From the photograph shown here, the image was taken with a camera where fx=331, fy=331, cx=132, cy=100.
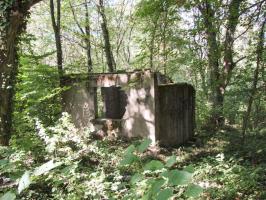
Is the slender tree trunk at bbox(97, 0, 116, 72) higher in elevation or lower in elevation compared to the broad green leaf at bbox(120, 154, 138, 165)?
higher

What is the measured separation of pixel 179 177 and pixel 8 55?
708 cm

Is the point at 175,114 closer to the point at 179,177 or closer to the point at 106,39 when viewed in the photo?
the point at 106,39

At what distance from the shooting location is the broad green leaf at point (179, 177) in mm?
1168

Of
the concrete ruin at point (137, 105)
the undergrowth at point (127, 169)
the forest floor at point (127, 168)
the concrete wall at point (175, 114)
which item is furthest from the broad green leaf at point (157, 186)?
the concrete wall at point (175, 114)

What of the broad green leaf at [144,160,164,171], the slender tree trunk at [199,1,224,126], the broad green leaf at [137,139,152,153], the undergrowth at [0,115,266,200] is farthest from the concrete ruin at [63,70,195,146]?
the broad green leaf at [144,160,164,171]

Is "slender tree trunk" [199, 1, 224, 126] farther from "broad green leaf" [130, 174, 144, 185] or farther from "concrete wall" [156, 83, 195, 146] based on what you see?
"broad green leaf" [130, 174, 144, 185]

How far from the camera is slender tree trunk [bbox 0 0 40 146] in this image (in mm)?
7312

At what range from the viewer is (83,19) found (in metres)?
19.9

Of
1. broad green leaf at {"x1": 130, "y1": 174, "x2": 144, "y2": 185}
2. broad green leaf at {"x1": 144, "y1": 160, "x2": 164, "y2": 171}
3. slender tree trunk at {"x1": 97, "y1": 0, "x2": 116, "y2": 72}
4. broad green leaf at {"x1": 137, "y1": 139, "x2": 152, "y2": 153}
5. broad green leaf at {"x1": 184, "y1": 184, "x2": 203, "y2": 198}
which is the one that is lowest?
broad green leaf at {"x1": 130, "y1": 174, "x2": 144, "y2": 185}

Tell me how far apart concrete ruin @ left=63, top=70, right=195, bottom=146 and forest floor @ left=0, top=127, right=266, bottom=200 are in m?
0.61

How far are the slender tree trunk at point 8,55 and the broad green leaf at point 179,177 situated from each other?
6.97 metres

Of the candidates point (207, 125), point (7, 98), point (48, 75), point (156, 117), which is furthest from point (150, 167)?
point (207, 125)

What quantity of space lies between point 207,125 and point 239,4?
5.13 m

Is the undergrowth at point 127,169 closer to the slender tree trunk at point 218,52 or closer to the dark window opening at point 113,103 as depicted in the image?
the slender tree trunk at point 218,52
